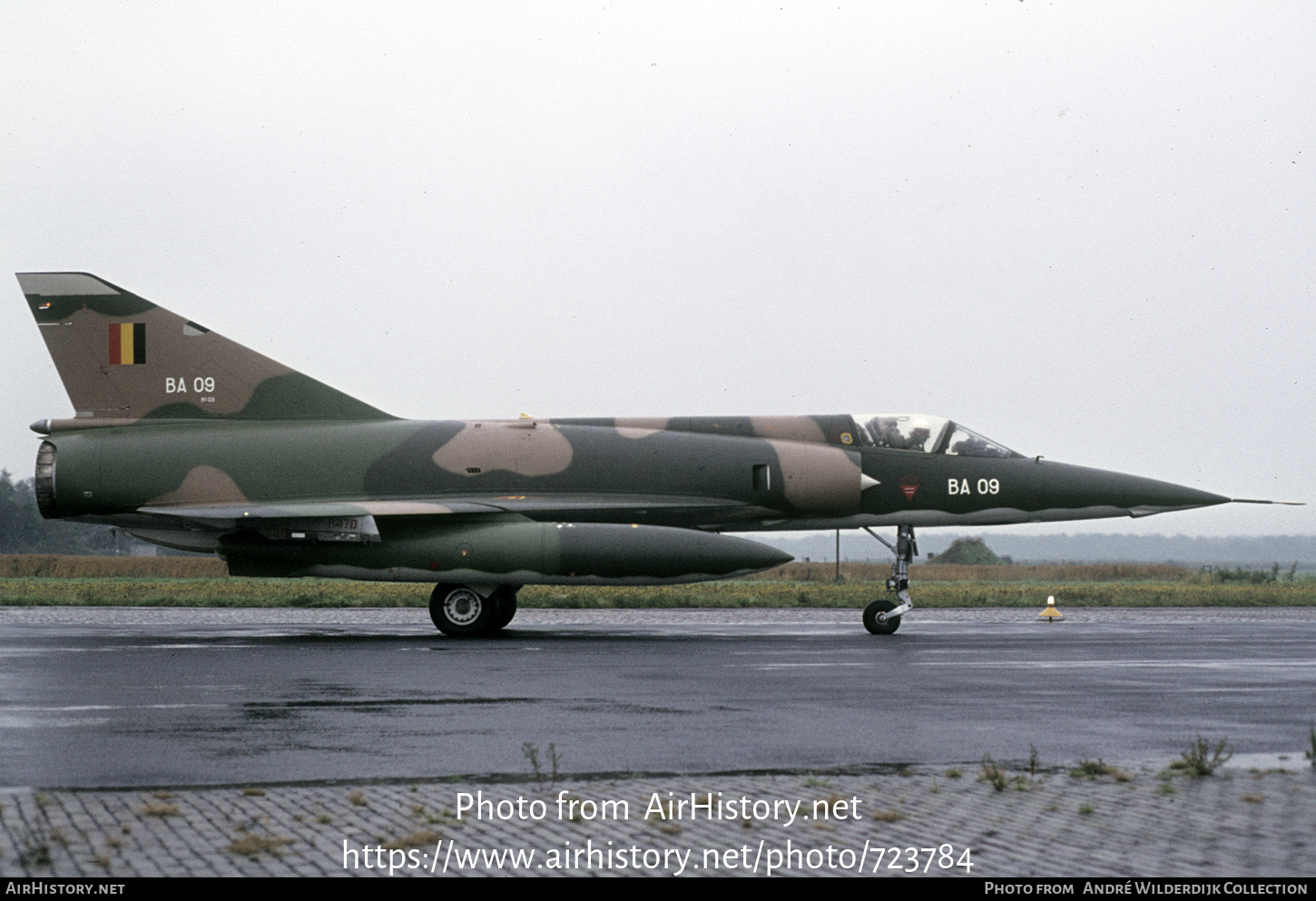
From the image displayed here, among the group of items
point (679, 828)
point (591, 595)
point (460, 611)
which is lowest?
point (591, 595)

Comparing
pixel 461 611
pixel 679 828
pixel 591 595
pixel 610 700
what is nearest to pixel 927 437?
pixel 461 611

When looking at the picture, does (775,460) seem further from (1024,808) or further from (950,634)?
(1024,808)

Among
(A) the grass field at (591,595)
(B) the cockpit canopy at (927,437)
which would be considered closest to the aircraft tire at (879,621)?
(B) the cockpit canopy at (927,437)

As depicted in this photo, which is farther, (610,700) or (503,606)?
(503,606)

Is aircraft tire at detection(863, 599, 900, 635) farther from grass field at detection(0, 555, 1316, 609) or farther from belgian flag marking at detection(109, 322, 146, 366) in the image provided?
belgian flag marking at detection(109, 322, 146, 366)

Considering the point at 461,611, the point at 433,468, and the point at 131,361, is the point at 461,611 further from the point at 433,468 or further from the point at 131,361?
the point at 131,361

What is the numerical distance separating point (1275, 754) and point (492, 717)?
5.52 meters

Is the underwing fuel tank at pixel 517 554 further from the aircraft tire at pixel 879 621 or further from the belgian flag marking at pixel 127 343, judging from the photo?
the belgian flag marking at pixel 127 343

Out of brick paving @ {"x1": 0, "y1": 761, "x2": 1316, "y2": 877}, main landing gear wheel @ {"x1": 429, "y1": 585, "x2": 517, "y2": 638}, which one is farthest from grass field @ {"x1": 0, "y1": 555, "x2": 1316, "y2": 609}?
brick paving @ {"x1": 0, "y1": 761, "x2": 1316, "y2": 877}

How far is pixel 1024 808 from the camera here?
6.40 metres

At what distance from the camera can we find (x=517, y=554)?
18.8m

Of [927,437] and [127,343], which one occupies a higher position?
[127,343]

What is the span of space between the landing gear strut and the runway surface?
44 centimetres

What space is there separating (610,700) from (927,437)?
1154 cm
